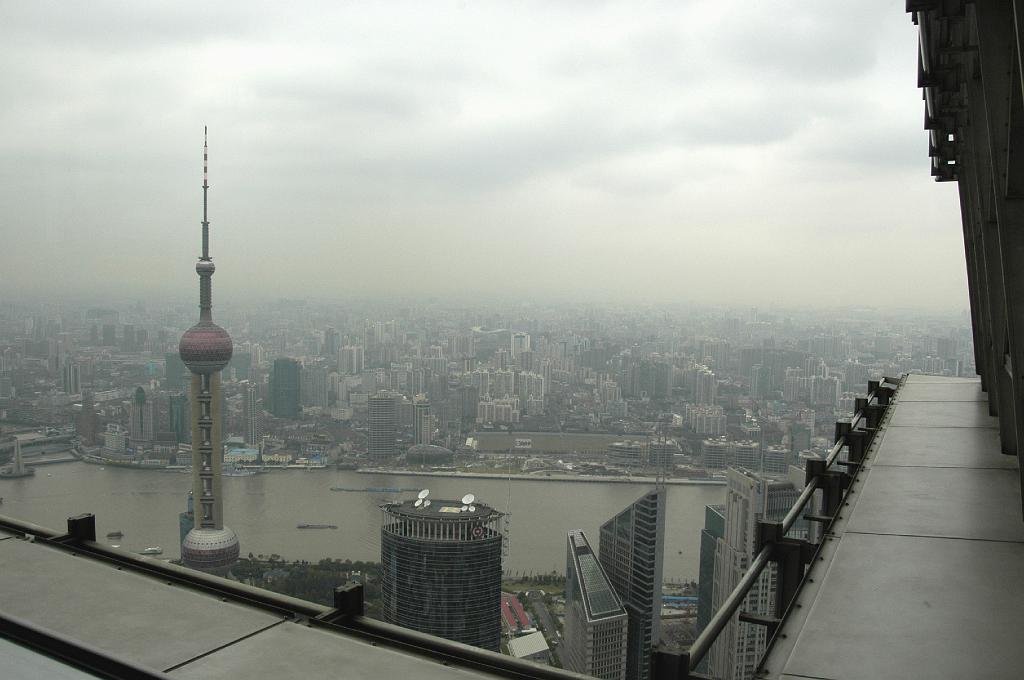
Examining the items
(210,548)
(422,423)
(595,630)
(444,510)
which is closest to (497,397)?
(422,423)

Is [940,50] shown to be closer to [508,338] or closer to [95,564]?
[95,564]

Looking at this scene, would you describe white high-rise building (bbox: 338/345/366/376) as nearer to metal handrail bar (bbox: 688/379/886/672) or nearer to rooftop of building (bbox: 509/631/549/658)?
rooftop of building (bbox: 509/631/549/658)

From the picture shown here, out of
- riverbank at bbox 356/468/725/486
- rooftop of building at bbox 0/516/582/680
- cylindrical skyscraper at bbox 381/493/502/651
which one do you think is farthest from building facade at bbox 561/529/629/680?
riverbank at bbox 356/468/725/486

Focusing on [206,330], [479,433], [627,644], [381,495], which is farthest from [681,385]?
[206,330]

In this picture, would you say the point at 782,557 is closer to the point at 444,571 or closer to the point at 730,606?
the point at 730,606

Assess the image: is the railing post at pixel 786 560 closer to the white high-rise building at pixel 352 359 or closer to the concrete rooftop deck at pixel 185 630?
the concrete rooftop deck at pixel 185 630

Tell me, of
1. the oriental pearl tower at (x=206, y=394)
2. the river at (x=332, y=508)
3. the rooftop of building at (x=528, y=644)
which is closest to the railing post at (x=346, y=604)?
the rooftop of building at (x=528, y=644)
